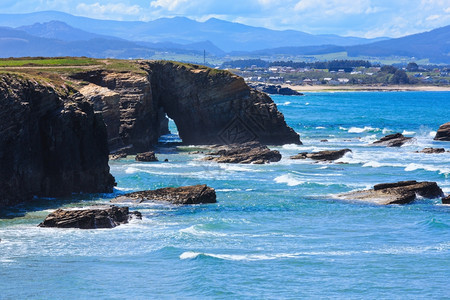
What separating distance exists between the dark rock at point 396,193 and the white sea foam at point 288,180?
5.81 metres

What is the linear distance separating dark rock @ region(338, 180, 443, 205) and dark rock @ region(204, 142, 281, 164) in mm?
16519

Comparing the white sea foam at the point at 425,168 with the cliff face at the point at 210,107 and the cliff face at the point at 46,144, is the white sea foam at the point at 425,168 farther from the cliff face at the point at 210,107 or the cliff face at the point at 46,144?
the cliff face at the point at 46,144

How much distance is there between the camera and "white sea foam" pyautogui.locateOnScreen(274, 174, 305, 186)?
49281mm

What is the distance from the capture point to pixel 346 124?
114938mm

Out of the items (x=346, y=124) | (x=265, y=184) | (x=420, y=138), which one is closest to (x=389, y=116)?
(x=346, y=124)

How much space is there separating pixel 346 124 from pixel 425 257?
86.1 m

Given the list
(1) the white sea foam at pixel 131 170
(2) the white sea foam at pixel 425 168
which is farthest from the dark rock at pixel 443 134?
(1) the white sea foam at pixel 131 170

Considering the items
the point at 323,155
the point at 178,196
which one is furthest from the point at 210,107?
the point at 178,196

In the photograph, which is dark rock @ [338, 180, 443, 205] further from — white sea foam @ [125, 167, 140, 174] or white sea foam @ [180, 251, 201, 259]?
white sea foam @ [125, 167, 140, 174]

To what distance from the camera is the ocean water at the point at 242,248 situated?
83.1 ft

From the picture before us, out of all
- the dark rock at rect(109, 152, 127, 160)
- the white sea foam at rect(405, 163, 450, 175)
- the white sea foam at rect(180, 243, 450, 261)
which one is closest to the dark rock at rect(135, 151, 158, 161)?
the dark rock at rect(109, 152, 127, 160)

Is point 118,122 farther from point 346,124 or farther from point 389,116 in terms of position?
point 389,116

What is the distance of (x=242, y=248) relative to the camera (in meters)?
30.7

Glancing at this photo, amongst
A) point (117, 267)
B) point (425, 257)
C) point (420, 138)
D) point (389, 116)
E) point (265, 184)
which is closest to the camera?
point (117, 267)
